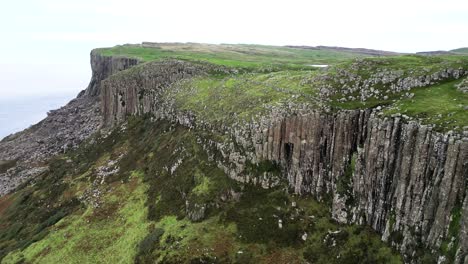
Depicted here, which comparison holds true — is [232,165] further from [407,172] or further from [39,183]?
[39,183]

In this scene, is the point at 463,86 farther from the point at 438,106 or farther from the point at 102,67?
the point at 102,67

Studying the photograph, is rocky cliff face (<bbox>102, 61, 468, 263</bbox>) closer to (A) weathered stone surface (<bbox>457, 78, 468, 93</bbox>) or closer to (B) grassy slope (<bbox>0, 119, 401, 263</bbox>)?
(B) grassy slope (<bbox>0, 119, 401, 263</bbox>)

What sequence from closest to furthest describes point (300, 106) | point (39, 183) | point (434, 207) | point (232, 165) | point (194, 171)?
point (434, 207) < point (300, 106) < point (232, 165) < point (194, 171) < point (39, 183)

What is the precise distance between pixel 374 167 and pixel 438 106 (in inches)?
359

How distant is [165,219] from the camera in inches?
2216

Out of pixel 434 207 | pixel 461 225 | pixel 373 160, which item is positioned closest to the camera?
pixel 461 225

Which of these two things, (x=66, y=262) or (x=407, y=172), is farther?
(x=66, y=262)

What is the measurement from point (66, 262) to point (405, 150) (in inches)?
1952

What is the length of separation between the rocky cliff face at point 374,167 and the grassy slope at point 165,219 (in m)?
2.50

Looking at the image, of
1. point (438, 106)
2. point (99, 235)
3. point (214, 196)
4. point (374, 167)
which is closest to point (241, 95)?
point (214, 196)

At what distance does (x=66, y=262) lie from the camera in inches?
2210

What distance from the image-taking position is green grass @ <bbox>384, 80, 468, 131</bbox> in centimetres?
3523

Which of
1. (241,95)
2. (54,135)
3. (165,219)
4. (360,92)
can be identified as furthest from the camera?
(54,135)

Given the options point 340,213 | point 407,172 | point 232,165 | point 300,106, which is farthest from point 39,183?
point 407,172
